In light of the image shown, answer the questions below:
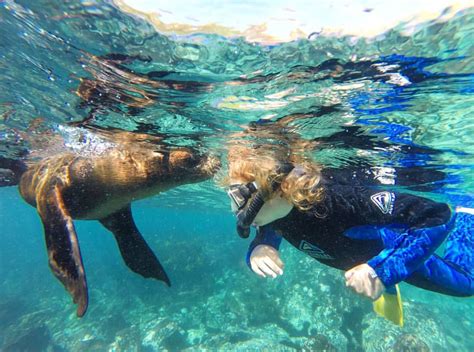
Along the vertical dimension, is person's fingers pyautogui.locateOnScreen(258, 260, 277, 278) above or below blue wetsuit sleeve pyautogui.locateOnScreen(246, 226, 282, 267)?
below

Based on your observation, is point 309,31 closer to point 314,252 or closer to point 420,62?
point 420,62

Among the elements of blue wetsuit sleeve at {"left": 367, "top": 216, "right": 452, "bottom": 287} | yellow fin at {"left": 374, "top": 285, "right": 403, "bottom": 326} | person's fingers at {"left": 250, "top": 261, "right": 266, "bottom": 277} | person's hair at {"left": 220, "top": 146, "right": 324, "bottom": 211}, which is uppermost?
person's hair at {"left": 220, "top": 146, "right": 324, "bottom": 211}

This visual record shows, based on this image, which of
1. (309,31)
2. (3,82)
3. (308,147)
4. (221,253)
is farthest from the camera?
(221,253)

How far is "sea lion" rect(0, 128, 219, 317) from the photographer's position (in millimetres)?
3994

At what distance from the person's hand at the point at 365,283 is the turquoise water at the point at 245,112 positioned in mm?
3136

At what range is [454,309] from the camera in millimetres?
20234

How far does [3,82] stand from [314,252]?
722 cm

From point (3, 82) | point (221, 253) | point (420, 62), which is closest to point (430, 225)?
point (420, 62)

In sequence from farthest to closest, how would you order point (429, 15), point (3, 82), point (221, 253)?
point (221, 253), point (3, 82), point (429, 15)

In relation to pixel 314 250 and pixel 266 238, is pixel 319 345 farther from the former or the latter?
pixel 266 238

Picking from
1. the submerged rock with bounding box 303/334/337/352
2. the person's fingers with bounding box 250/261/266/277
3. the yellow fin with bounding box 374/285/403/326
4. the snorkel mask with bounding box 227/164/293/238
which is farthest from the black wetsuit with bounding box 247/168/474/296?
the submerged rock with bounding box 303/334/337/352

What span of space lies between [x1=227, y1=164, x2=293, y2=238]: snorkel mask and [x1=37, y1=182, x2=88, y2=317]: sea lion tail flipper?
6.85 feet

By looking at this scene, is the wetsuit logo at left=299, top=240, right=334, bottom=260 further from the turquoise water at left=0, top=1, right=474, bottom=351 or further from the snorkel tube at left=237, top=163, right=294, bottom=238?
the turquoise water at left=0, top=1, right=474, bottom=351

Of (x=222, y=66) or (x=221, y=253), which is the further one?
(x=221, y=253)
